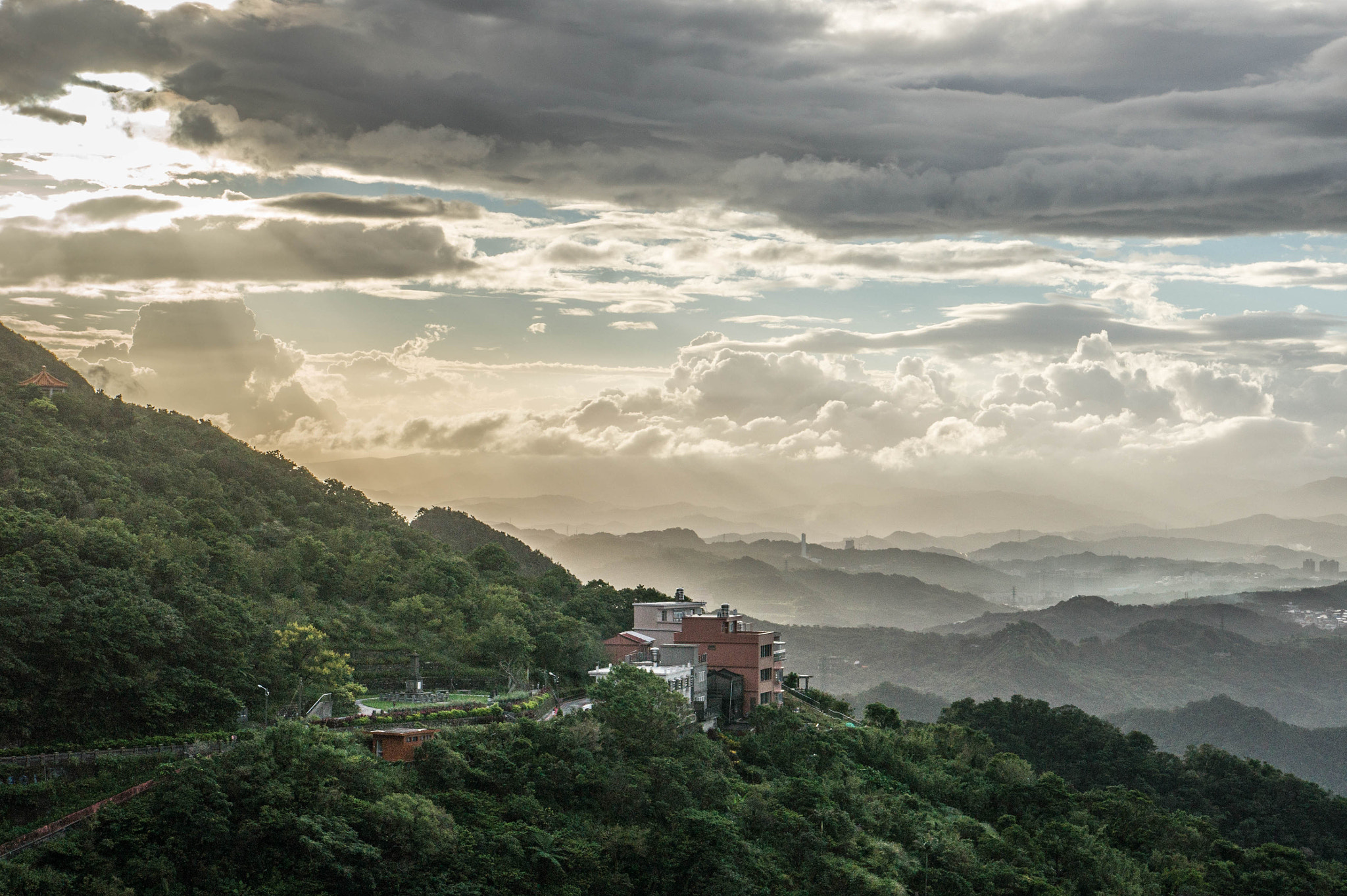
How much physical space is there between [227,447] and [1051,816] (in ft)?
188

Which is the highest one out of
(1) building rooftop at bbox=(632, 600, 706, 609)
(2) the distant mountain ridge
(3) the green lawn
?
(2) the distant mountain ridge

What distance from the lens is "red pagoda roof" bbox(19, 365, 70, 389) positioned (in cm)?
7112

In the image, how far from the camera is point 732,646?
58.8m

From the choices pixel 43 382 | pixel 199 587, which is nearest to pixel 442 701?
pixel 199 587

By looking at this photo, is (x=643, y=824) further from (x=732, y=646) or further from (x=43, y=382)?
(x=43, y=382)

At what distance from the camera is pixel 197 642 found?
4362cm

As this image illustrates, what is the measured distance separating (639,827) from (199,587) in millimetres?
21203

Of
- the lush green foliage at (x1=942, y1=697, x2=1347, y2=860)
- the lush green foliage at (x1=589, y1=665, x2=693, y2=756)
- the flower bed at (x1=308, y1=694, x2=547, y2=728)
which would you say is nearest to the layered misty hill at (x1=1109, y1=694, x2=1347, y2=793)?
the lush green foliage at (x1=942, y1=697, x2=1347, y2=860)

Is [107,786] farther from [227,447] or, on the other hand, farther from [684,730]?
[227,447]

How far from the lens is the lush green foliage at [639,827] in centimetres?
3228

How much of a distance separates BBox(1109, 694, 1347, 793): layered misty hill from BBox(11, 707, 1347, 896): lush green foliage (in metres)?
127

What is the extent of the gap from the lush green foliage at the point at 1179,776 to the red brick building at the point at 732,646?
1037 inches

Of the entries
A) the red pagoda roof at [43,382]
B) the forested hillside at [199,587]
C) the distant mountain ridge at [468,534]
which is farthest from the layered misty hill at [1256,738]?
the red pagoda roof at [43,382]

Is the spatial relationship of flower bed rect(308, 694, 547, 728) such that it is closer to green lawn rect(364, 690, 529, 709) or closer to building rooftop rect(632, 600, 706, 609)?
green lawn rect(364, 690, 529, 709)
